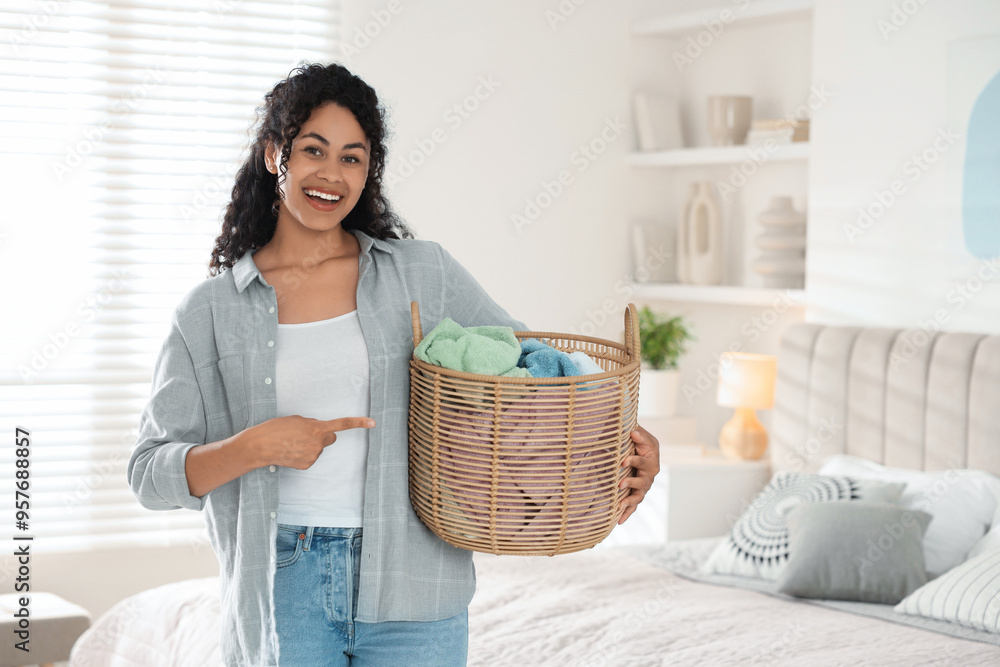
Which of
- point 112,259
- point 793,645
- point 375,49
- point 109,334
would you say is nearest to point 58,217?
point 112,259

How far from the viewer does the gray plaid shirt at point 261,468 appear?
135 centimetres

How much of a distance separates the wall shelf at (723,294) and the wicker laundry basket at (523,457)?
8.34 ft

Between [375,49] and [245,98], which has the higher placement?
[375,49]

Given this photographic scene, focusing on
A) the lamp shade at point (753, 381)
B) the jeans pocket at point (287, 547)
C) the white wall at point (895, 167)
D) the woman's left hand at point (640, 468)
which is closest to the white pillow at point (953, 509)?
the white wall at point (895, 167)

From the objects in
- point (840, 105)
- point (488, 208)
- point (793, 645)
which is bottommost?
point (793, 645)

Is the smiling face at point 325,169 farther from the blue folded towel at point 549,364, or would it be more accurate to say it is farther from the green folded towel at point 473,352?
the blue folded towel at point 549,364

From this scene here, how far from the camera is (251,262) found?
148 cm

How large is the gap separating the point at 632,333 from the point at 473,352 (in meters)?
0.26

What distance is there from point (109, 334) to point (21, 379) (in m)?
0.33

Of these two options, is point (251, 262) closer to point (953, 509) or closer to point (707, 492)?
point (953, 509)

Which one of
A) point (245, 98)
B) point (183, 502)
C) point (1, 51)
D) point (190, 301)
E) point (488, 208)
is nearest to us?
point (183, 502)

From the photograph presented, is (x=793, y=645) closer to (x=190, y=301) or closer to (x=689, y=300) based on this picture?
(x=190, y=301)

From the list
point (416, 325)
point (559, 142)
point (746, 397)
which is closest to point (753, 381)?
point (746, 397)

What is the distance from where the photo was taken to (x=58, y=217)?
3455mm
